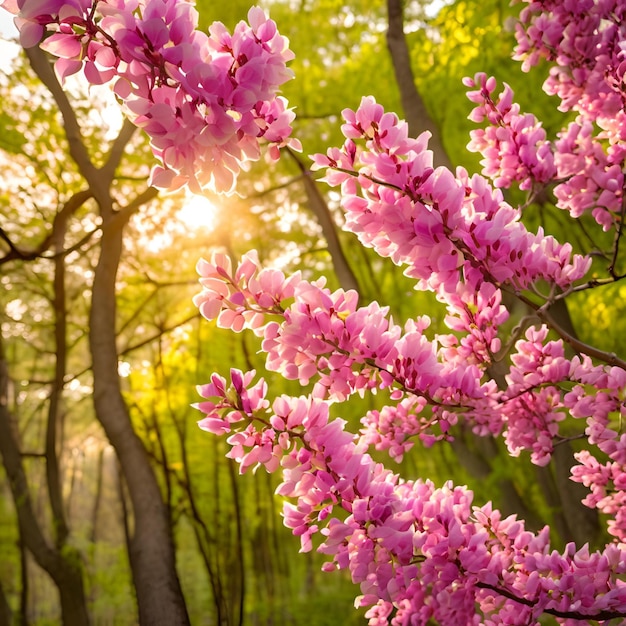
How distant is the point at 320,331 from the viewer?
242 centimetres

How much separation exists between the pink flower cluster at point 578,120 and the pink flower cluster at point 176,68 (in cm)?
171

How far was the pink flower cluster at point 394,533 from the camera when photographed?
7.93ft

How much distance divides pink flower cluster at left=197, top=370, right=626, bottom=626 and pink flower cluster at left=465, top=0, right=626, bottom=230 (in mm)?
1664

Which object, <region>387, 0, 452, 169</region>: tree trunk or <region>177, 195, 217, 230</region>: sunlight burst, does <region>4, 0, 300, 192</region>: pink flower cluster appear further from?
<region>177, 195, 217, 230</region>: sunlight burst

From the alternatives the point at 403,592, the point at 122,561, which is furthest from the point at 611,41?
the point at 122,561

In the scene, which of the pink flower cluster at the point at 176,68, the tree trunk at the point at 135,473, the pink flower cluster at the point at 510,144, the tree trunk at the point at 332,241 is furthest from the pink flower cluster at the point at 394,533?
the tree trunk at the point at 332,241

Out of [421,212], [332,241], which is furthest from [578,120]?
[332,241]

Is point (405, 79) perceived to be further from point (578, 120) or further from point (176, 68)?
point (176, 68)

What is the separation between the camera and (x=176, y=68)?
1671 millimetres

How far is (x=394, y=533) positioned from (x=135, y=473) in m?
2.61

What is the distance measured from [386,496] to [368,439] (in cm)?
116

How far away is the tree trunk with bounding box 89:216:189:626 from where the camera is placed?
413 cm

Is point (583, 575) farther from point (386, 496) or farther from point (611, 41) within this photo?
point (611, 41)

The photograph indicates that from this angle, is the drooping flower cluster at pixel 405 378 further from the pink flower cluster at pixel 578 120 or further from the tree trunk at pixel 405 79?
the tree trunk at pixel 405 79
